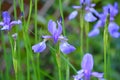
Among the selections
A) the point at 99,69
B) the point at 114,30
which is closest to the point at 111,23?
the point at 114,30

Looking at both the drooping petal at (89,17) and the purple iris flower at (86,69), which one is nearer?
the purple iris flower at (86,69)

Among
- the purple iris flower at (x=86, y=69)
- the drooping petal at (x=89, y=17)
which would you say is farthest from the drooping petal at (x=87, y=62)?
the drooping petal at (x=89, y=17)

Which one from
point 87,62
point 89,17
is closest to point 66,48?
point 87,62

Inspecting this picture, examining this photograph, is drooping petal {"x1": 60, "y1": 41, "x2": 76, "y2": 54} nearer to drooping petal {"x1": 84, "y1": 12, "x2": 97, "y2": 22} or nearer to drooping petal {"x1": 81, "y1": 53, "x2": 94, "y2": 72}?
drooping petal {"x1": 81, "y1": 53, "x2": 94, "y2": 72}

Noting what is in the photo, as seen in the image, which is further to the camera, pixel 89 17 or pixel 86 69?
pixel 89 17

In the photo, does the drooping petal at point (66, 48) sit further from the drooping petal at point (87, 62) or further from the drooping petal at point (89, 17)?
the drooping petal at point (89, 17)

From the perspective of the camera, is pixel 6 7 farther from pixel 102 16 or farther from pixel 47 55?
pixel 102 16

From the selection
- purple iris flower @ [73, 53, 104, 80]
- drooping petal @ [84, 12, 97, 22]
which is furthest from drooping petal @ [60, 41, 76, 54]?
drooping petal @ [84, 12, 97, 22]

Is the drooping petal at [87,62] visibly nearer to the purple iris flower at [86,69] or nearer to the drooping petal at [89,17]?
the purple iris flower at [86,69]

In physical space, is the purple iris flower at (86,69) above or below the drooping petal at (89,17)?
below

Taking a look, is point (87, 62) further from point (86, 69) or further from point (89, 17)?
point (89, 17)

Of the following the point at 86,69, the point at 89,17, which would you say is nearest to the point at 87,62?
the point at 86,69

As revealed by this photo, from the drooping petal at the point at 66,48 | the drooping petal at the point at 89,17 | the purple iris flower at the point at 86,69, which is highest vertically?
the drooping petal at the point at 89,17
